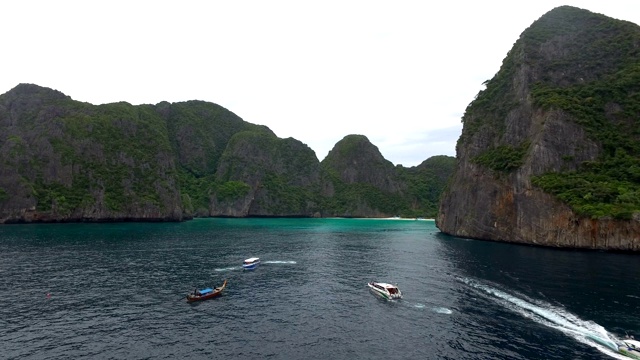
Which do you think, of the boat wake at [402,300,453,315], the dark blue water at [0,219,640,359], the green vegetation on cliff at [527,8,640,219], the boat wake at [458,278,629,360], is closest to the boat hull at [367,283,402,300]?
the boat wake at [402,300,453,315]

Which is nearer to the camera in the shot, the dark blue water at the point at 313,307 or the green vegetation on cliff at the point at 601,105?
the dark blue water at the point at 313,307

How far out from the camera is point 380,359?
3594cm

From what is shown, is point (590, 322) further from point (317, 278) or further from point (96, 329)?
point (96, 329)

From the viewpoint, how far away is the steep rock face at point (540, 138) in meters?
102

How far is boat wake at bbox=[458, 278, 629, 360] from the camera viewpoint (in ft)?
128

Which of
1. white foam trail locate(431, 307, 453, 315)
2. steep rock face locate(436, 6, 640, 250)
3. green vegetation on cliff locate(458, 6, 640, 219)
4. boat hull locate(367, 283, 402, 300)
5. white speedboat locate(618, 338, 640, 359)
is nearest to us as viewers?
white speedboat locate(618, 338, 640, 359)

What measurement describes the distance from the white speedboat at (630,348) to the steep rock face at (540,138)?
6847cm

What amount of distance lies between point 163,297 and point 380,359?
1369 inches

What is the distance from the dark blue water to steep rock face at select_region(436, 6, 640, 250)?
15.3m

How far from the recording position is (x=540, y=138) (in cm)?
11556

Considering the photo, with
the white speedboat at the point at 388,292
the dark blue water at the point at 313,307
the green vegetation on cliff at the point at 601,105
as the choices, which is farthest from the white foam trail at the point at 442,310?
the green vegetation on cliff at the point at 601,105

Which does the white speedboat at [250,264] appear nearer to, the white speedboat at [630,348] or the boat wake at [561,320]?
the boat wake at [561,320]

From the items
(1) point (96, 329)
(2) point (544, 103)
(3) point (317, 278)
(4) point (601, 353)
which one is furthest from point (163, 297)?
(2) point (544, 103)

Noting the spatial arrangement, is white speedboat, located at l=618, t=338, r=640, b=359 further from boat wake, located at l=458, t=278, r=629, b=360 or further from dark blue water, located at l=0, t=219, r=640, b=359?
dark blue water, located at l=0, t=219, r=640, b=359
